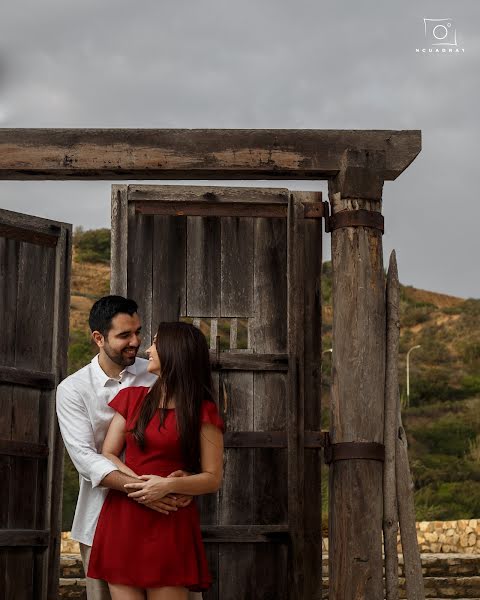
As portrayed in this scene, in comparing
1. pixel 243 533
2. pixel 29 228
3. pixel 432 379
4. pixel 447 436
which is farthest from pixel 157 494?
pixel 432 379

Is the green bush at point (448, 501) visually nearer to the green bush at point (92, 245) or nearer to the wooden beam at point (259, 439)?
the wooden beam at point (259, 439)

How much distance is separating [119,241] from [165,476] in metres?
2.56

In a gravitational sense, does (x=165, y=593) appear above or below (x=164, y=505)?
below

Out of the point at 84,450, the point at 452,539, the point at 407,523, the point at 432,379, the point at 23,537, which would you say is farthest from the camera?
the point at 432,379

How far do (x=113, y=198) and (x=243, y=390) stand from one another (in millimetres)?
1443

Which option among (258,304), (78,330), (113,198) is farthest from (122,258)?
(78,330)

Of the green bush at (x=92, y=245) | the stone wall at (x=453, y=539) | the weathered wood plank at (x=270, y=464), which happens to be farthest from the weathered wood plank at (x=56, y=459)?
the green bush at (x=92, y=245)

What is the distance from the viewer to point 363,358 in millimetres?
5754

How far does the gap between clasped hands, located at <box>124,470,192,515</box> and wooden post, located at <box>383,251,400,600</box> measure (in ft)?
5.17

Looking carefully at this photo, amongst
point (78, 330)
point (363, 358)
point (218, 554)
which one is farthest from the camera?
point (78, 330)

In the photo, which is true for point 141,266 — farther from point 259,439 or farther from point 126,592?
point 126,592

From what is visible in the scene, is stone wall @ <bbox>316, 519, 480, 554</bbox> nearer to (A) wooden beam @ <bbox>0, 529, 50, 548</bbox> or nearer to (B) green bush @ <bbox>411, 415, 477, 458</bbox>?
(A) wooden beam @ <bbox>0, 529, 50, 548</bbox>

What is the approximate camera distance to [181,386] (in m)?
4.53

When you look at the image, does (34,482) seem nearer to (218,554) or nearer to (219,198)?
(218,554)
